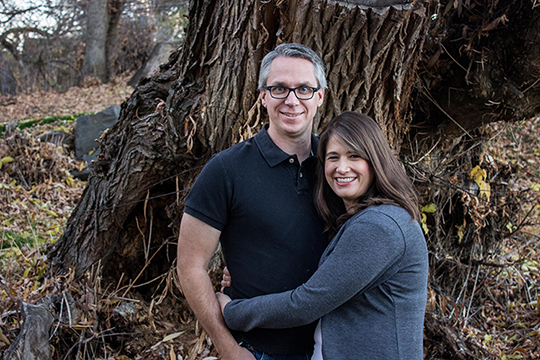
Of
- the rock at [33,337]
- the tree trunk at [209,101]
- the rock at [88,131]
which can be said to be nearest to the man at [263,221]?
the tree trunk at [209,101]

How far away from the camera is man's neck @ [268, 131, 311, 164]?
2.23 metres

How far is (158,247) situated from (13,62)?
454 inches

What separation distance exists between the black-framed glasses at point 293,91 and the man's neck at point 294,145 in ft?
0.69

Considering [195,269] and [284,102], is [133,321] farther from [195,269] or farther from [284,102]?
[284,102]

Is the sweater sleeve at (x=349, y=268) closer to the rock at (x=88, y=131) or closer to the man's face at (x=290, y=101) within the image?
the man's face at (x=290, y=101)

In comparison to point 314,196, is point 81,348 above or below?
below

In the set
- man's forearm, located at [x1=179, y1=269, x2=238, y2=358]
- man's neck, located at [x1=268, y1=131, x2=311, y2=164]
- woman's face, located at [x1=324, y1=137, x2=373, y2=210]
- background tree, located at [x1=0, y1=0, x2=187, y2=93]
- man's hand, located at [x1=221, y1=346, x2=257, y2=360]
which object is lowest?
man's hand, located at [x1=221, y1=346, x2=257, y2=360]

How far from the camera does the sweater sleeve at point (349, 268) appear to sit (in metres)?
1.66

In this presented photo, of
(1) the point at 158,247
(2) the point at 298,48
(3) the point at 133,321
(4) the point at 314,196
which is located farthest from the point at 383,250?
(1) the point at 158,247

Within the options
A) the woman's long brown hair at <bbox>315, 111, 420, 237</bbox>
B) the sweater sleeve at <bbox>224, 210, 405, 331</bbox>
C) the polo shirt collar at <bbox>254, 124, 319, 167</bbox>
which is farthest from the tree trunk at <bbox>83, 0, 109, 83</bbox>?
the sweater sleeve at <bbox>224, 210, 405, 331</bbox>

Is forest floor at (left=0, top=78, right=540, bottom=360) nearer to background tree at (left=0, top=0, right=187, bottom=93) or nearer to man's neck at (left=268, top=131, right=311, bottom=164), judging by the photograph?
man's neck at (left=268, top=131, right=311, bottom=164)

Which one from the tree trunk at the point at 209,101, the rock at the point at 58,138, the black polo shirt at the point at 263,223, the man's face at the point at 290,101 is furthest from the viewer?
the rock at the point at 58,138

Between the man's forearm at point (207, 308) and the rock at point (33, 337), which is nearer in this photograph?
the man's forearm at point (207, 308)

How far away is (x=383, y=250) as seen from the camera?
5.43ft
